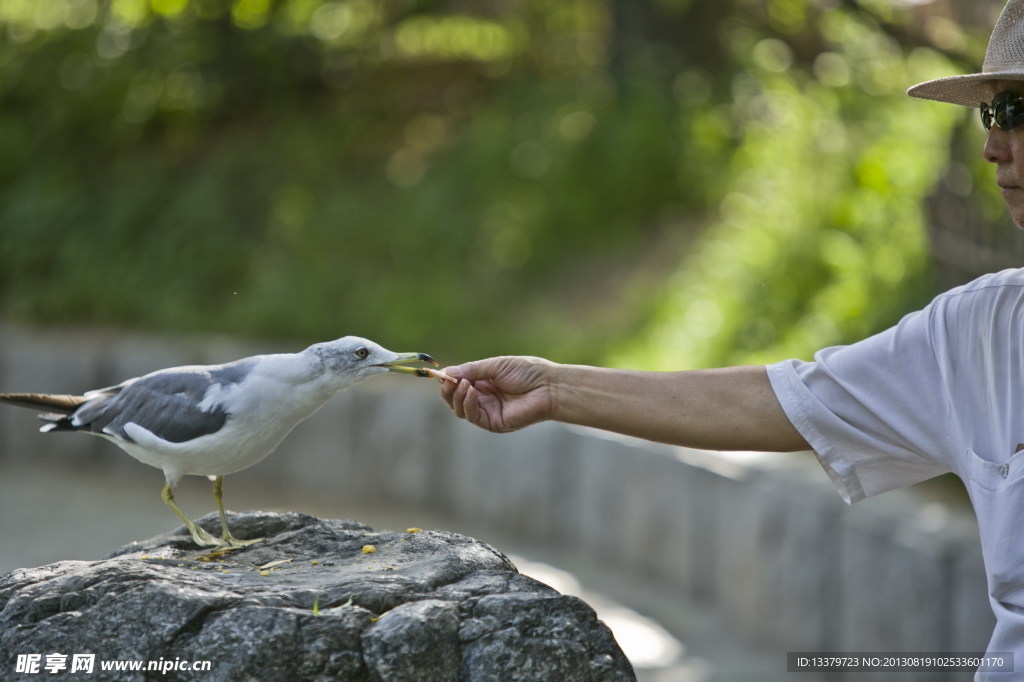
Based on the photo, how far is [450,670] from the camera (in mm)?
2359

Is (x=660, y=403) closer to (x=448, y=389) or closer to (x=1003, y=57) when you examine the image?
(x=448, y=389)

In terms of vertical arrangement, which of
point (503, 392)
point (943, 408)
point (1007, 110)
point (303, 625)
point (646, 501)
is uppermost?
point (1007, 110)

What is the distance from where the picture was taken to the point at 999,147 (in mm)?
2578

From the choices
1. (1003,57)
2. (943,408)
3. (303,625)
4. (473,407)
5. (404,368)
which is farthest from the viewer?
(473,407)

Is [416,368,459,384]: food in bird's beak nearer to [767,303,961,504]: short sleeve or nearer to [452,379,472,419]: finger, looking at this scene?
[452,379,472,419]: finger

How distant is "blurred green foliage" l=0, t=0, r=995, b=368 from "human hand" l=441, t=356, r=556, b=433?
4093 millimetres

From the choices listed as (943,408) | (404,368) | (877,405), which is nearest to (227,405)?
(404,368)

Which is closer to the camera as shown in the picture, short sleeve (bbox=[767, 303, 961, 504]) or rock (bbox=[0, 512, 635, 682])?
rock (bbox=[0, 512, 635, 682])

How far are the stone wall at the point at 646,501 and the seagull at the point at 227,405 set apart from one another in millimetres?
2831

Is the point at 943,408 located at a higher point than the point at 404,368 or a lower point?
lower

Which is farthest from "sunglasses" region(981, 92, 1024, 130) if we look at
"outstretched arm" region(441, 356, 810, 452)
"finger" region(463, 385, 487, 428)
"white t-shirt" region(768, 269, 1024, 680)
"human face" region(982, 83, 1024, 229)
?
"finger" region(463, 385, 487, 428)

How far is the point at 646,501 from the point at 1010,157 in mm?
4259

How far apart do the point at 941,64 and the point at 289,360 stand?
7.45 m

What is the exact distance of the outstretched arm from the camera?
282cm
